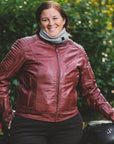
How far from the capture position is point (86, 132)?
2.35 metres

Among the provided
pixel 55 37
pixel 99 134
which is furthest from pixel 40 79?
pixel 99 134

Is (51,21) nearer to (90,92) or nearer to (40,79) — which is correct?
(40,79)

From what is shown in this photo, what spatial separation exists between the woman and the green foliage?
1.40 meters

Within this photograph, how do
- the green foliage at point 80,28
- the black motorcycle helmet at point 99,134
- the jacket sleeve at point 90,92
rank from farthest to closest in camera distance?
1. the green foliage at point 80,28
2. the jacket sleeve at point 90,92
3. the black motorcycle helmet at point 99,134

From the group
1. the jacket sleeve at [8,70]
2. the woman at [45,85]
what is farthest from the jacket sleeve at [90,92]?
the jacket sleeve at [8,70]

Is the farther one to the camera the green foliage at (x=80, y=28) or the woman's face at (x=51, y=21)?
the green foliage at (x=80, y=28)

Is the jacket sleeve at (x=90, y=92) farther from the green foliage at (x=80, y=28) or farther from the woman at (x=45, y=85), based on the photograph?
the green foliage at (x=80, y=28)

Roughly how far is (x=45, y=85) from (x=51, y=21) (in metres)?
0.52

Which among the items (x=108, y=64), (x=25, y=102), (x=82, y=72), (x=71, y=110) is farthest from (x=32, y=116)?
(x=108, y=64)

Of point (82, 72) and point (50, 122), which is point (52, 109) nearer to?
point (50, 122)

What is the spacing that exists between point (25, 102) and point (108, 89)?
2.84 metres

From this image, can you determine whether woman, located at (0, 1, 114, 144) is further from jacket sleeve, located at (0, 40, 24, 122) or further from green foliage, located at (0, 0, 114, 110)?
green foliage, located at (0, 0, 114, 110)

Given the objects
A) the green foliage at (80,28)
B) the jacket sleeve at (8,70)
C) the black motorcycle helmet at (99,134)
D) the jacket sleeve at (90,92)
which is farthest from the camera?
the green foliage at (80,28)

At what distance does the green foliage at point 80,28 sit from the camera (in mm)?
3748
